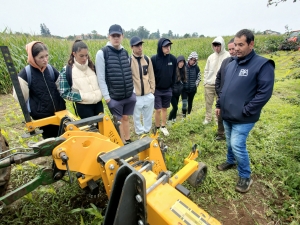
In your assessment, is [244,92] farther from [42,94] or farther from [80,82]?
[42,94]

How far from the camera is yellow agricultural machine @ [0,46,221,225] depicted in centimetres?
101

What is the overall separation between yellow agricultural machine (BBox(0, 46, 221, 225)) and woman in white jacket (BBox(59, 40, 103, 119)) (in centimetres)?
72

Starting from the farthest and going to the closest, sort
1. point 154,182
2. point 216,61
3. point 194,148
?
point 216,61, point 194,148, point 154,182

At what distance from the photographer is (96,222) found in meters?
1.92

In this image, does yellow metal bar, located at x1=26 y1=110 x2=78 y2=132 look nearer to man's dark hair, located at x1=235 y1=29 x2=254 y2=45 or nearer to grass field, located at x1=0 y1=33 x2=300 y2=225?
grass field, located at x1=0 y1=33 x2=300 y2=225

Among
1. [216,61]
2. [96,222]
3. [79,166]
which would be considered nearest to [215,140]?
[216,61]

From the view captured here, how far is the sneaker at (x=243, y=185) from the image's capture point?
2.50 metres

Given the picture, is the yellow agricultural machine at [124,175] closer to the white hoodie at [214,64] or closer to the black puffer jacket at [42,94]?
the black puffer jacket at [42,94]

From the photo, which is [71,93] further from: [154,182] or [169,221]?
[169,221]

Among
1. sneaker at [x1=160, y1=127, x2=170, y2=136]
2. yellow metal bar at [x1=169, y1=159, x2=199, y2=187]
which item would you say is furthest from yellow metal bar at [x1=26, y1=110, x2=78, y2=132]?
sneaker at [x1=160, y1=127, x2=170, y2=136]

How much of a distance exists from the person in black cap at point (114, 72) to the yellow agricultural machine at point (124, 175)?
3.60ft

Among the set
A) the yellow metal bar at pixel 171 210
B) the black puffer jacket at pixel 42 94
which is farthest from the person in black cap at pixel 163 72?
the yellow metal bar at pixel 171 210

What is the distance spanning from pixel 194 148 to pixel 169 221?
0.98 m

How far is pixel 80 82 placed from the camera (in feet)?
8.91
